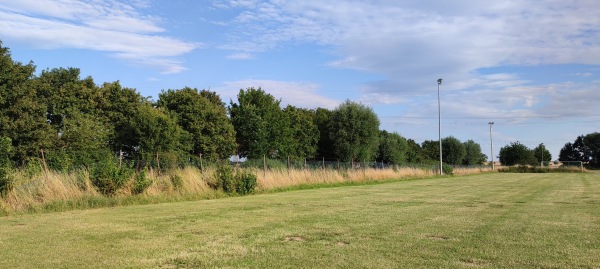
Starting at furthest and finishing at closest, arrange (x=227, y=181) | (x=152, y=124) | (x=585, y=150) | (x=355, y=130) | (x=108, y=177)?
(x=585, y=150), (x=355, y=130), (x=152, y=124), (x=227, y=181), (x=108, y=177)

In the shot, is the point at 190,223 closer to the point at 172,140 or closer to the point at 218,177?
the point at 218,177

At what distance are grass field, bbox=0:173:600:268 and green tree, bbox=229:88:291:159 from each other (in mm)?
36589

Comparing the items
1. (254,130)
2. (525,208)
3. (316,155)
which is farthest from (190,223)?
(316,155)

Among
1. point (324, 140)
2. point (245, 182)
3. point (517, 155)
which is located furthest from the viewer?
point (517, 155)

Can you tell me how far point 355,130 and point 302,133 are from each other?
25.3 feet

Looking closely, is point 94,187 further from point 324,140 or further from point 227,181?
point 324,140

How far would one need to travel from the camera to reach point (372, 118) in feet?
173

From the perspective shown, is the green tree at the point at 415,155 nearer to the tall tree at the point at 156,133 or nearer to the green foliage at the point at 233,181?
the tall tree at the point at 156,133

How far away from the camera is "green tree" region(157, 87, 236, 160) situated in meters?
44.6

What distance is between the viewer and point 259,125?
48.3 m

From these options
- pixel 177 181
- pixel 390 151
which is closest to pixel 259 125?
pixel 390 151

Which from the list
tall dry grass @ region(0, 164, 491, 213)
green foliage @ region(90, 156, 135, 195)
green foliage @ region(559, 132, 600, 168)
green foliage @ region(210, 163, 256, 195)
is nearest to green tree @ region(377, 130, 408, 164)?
tall dry grass @ region(0, 164, 491, 213)

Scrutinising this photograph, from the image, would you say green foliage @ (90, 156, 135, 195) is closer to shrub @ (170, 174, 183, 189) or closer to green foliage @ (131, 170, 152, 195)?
green foliage @ (131, 170, 152, 195)

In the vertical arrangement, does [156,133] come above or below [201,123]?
below
